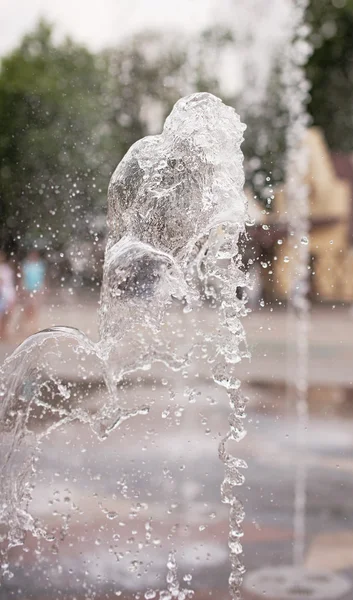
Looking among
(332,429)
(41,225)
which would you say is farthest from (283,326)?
(332,429)

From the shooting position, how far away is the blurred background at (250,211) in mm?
4105

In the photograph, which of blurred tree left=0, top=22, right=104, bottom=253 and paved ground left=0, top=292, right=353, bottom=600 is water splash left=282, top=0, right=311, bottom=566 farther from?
blurred tree left=0, top=22, right=104, bottom=253

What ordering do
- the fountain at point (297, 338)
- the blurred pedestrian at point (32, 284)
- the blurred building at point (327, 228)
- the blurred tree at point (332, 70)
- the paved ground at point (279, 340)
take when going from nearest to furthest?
the fountain at point (297, 338), the paved ground at point (279, 340), the blurred pedestrian at point (32, 284), the blurred building at point (327, 228), the blurred tree at point (332, 70)

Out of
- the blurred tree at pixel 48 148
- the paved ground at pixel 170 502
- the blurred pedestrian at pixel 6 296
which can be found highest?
the blurred tree at pixel 48 148

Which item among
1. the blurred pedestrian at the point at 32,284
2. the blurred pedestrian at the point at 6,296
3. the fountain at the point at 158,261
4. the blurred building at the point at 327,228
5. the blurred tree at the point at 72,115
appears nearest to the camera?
the fountain at the point at 158,261

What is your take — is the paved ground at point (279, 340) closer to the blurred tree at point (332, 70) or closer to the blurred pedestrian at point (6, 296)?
the blurred pedestrian at point (6, 296)

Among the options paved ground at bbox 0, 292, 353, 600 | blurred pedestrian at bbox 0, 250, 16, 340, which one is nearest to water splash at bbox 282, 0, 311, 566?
paved ground at bbox 0, 292, 353, 600

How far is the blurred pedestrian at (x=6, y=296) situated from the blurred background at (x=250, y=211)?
6 cm

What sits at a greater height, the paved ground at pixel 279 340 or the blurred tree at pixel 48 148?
the blurred tree at pixel 48 148

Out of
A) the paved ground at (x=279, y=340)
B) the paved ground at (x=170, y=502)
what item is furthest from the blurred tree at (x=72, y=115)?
the paved ground at (x=170, y=502)

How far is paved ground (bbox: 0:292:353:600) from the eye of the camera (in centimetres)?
343

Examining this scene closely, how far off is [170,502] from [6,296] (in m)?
6.69

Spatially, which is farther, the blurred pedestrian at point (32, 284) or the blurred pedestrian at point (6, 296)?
the blurred pedestrian at point (6, 296)

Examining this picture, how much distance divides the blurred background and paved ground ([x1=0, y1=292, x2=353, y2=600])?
0.05 ft
